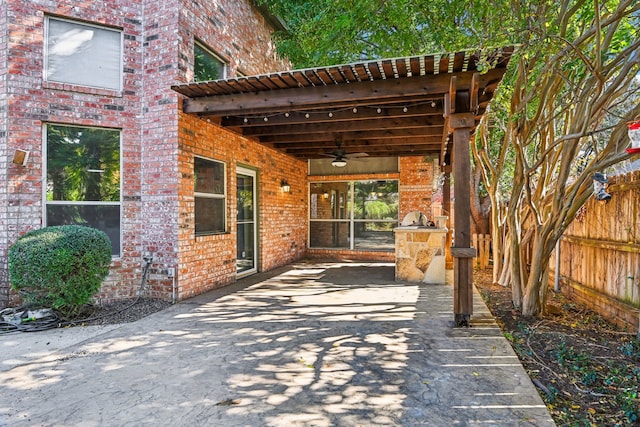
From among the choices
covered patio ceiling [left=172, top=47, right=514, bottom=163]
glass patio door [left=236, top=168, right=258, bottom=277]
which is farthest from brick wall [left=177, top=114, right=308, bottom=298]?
covered patio ceiling [left=172, top=47, right=514, bottom=163]

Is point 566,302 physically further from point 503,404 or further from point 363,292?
point 503,404

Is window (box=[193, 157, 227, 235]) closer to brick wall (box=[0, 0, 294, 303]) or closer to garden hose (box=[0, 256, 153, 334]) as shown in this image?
brick wall (box=[0, 0, 294, 303])

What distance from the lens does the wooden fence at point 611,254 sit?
4098 millimetres

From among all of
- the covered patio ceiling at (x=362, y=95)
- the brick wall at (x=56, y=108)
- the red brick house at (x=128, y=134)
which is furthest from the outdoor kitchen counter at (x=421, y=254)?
the brick wall at (x=56, y=108)

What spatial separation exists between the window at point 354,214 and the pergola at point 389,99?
3.41 metres

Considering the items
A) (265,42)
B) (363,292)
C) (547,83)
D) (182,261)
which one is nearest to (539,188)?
(547,83)

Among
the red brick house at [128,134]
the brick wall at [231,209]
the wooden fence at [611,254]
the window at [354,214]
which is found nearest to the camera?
the wooden fence at [611,254]

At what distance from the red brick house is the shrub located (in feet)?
2.12

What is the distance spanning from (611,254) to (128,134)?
21.3 feet

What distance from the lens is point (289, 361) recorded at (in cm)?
317

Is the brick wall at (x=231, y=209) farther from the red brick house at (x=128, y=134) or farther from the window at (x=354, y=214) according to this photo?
the window at (x=354, y=214)

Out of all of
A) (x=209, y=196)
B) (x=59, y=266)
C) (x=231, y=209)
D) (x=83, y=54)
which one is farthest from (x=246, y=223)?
(x=83, y=54)

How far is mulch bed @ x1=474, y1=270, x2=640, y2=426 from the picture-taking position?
2.50m

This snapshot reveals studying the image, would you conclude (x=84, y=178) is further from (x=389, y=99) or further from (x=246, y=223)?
(x=389, y=99)
